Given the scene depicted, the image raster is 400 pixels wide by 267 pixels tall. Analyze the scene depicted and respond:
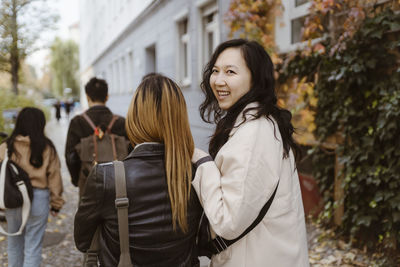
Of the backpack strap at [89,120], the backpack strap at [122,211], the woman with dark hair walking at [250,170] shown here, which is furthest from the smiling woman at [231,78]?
the backpack strap at [89,120]

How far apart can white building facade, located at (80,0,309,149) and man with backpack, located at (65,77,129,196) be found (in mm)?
907

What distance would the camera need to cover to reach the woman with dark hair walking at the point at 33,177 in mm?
3285

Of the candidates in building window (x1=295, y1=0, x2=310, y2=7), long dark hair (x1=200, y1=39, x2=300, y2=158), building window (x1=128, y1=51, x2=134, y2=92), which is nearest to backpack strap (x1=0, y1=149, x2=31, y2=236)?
long dark hair (x1=200, y1=39, x2=300, y2=158)

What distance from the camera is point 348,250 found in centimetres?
436

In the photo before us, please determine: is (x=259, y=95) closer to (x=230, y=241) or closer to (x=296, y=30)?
(x=230, y=241)

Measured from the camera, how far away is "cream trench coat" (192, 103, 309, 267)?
160 cm

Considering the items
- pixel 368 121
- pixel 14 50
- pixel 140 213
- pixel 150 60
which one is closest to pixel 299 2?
pixel 368 121

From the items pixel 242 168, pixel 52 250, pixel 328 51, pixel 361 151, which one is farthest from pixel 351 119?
pixel 52 250

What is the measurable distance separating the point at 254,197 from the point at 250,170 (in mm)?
112

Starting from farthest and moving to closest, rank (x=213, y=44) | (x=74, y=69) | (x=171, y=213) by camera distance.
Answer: (x=74, y=69) < (x=213, y=44) < (x=171, y=213)

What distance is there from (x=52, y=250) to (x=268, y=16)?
4.61m

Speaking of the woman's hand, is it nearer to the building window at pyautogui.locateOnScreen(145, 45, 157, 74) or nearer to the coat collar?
the coat collar

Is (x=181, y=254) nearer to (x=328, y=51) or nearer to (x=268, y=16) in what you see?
(x=328, y=51)

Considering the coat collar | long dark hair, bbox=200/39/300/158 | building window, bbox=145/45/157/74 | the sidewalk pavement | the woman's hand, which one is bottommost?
the sidewalk pavement
